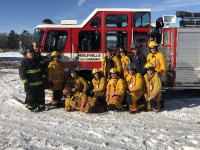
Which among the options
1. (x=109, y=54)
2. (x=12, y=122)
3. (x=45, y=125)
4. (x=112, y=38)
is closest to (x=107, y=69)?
(x=109, y=54)

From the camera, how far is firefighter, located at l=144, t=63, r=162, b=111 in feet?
18.8

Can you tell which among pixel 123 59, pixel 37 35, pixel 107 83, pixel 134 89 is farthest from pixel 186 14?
pixel 37 35

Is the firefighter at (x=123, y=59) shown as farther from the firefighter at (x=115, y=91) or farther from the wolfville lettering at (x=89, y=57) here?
the wolfville lettering at (x=89, y=57)

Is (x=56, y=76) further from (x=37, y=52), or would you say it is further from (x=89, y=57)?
(x=89, y=57)

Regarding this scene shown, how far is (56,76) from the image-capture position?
6.46 metres

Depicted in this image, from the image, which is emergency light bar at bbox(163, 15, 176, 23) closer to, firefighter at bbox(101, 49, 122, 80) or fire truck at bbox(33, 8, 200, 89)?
fire truck at bbox(33, 8, 200, 89)

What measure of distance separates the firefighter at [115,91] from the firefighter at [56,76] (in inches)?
58.9

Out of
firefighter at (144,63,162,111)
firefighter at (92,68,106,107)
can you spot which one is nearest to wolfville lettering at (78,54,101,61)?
firefighter at (92,68,106,107)

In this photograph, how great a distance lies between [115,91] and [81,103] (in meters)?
0.96

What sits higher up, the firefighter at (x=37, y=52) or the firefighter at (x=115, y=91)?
the firefighter at (x=37, y=52)

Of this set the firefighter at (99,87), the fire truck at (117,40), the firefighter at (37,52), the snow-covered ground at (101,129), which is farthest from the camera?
the fire truck at (117,40)

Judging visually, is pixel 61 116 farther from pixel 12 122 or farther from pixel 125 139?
pixel 125 139

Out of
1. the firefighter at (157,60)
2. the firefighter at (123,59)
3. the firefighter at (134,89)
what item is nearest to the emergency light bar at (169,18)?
the firefighter at (157,60)

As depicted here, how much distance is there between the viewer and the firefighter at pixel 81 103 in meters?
5.77
